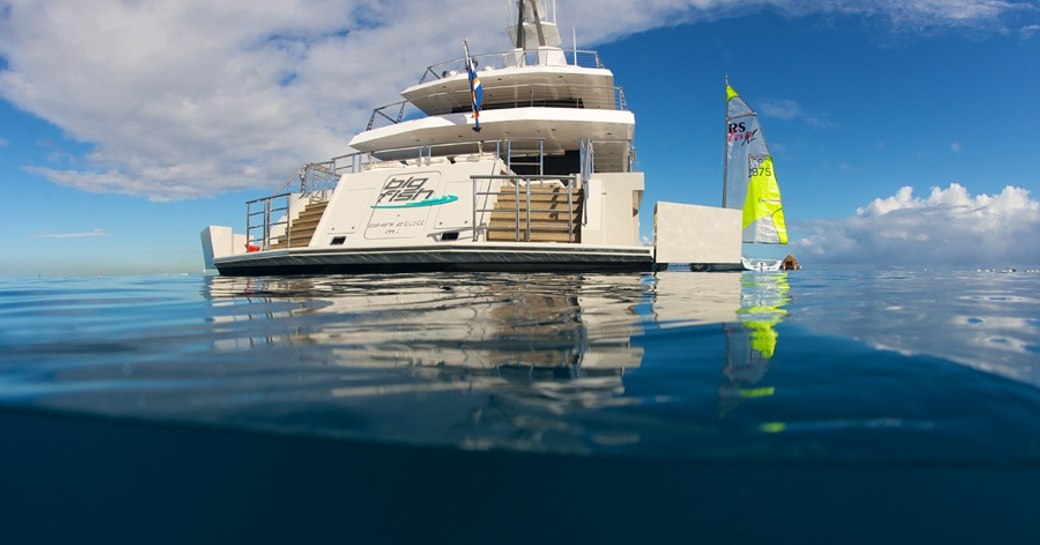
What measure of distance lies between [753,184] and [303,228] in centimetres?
1588

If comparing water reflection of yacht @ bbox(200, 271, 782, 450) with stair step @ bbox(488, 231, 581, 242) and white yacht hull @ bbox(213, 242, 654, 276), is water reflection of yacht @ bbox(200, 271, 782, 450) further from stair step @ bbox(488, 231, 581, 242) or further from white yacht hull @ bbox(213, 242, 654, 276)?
stair step @ bbox(488, 231, 581, 242)

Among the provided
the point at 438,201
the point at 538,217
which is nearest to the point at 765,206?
the point at 538,217

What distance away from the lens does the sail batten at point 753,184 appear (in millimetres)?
19641

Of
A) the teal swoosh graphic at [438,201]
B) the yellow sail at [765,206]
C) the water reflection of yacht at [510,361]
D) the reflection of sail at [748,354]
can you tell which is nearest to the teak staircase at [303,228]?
the teal swoosh graphic at [438,201]

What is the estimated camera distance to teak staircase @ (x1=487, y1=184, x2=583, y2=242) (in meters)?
10.2

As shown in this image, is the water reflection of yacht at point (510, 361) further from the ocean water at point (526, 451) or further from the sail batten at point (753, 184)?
the sail batten at point (753, 184)

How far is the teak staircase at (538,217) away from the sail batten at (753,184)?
11.1m

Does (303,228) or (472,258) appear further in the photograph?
(303,228)

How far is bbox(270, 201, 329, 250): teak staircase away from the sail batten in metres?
14.9

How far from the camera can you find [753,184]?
1964 cm

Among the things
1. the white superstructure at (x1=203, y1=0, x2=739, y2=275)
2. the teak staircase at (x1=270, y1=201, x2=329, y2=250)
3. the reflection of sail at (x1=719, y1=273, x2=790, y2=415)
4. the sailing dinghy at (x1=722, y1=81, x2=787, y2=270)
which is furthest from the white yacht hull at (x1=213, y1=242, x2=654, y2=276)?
the sailing dinghy at (x1=722, y1=81, x2=787, y2=270)

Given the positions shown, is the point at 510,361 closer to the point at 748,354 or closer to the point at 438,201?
the point at 748,354

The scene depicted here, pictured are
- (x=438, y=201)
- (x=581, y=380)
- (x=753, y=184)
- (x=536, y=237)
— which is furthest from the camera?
(x=753, y=184)

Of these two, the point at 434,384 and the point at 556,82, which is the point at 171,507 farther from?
the point at 556,82
